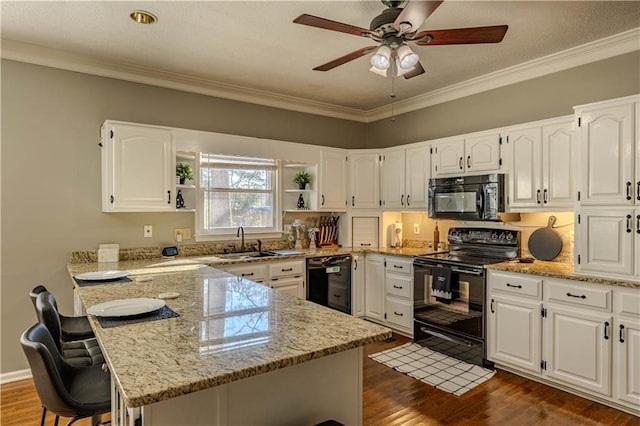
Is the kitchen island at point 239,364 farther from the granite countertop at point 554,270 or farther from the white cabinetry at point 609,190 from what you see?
the white cabinetry at point 609,190

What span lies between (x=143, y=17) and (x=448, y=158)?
9.96ft

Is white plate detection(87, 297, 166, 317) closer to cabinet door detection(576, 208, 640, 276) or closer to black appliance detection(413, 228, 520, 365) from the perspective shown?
black appliance detection(413, 228, 520, 365)

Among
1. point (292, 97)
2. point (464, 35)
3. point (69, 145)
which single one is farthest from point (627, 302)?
point (69, 145)

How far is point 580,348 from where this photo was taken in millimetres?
2789

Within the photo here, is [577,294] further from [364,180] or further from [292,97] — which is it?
[292,97]

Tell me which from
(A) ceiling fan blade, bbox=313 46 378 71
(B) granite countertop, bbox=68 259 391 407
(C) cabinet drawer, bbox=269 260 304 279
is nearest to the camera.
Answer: (B) granite countertop, bbox=68 259 391 407

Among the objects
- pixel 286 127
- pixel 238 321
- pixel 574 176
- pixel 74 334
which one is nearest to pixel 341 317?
pixel 238 321

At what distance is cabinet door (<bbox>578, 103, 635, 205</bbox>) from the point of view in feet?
8.68

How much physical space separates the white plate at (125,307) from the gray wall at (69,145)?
1860 mm

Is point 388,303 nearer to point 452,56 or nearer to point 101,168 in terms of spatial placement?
point 452,56

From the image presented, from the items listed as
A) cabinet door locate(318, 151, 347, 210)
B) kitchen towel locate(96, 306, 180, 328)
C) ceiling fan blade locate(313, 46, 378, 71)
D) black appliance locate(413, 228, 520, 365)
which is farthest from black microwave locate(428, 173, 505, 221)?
kitchen towel locate(96, 306, 180, 328)

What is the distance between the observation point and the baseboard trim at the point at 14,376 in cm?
312

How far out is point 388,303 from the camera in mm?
4324

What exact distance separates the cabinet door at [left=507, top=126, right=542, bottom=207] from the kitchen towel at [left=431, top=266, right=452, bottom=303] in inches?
34.8
